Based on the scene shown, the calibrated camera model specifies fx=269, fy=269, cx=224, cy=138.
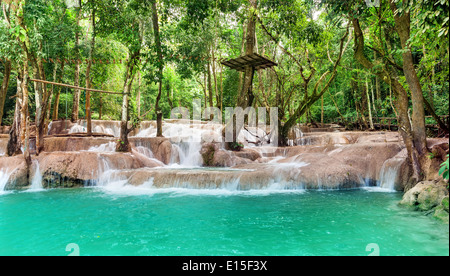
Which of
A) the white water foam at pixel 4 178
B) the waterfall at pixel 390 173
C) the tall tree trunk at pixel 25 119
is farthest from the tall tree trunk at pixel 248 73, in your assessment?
the white water foam at pixel 4 178

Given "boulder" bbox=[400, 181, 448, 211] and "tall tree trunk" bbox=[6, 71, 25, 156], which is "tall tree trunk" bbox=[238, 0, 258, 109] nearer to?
"boulder" bbox=[400, 181, 448, 211]

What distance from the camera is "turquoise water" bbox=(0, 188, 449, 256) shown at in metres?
3.66

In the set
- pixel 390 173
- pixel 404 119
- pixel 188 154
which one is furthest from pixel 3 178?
pixel 390 173

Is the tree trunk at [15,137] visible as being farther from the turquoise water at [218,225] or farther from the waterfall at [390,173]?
the waterfall at [390,173]

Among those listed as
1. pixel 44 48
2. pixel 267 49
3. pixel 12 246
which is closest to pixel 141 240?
pixel 12 246

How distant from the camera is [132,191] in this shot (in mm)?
7801

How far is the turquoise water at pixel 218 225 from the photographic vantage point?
12.0ft

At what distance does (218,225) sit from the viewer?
4703 millimetres

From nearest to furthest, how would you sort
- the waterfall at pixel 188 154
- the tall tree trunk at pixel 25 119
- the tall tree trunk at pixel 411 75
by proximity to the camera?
the tall tree trunk at pixel 411 75 < the tall tree trunk at pixel 25 119 < the waterfall at pixel 188 154

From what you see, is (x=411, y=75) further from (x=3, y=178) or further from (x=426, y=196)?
(x=3, y=178)

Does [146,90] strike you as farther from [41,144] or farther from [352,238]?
[352,238]

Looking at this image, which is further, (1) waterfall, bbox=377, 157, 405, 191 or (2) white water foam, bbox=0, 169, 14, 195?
(2) white water foam, bbox=0, 169, 14, 195

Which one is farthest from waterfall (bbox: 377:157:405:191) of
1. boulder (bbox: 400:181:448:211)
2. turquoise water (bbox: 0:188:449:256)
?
boulder (bbox: 400:181:448:211)
